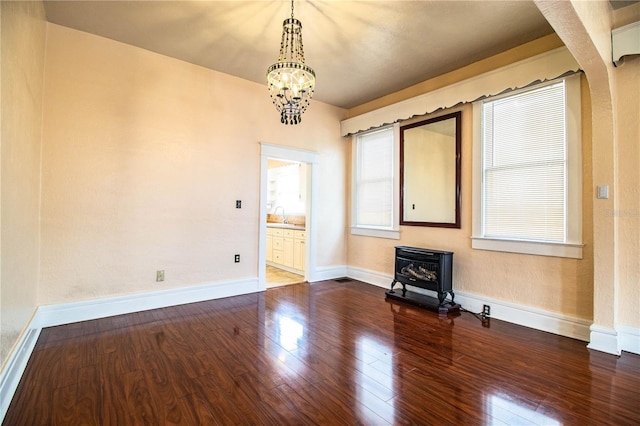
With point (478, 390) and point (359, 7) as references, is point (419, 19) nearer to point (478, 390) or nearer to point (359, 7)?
point (359, 7)

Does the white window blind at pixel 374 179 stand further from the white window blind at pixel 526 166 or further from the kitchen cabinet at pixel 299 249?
the white window blind at pixel 526 166

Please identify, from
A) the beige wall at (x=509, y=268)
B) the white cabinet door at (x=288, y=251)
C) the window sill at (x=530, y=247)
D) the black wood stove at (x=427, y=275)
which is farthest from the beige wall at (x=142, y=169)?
the window sill at (x=530, y=247)

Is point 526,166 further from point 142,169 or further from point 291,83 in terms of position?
point 142,169

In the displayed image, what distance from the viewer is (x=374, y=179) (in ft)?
16.5

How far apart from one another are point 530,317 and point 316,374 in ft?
7.96

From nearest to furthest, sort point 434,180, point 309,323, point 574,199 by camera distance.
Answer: point 574,199 < point 309,323 < point 434,180

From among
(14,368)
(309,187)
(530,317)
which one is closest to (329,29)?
(309,187)

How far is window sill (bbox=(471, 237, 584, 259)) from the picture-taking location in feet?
9.50

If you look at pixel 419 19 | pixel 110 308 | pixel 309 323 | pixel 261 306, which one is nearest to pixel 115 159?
pixel 110 308

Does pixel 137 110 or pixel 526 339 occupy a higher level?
pixel 137 110

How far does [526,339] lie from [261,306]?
9.23 feet

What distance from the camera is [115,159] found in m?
3.35

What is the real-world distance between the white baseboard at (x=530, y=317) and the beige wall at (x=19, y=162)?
416cm

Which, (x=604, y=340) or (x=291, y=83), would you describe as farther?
(x=604, y=340)
